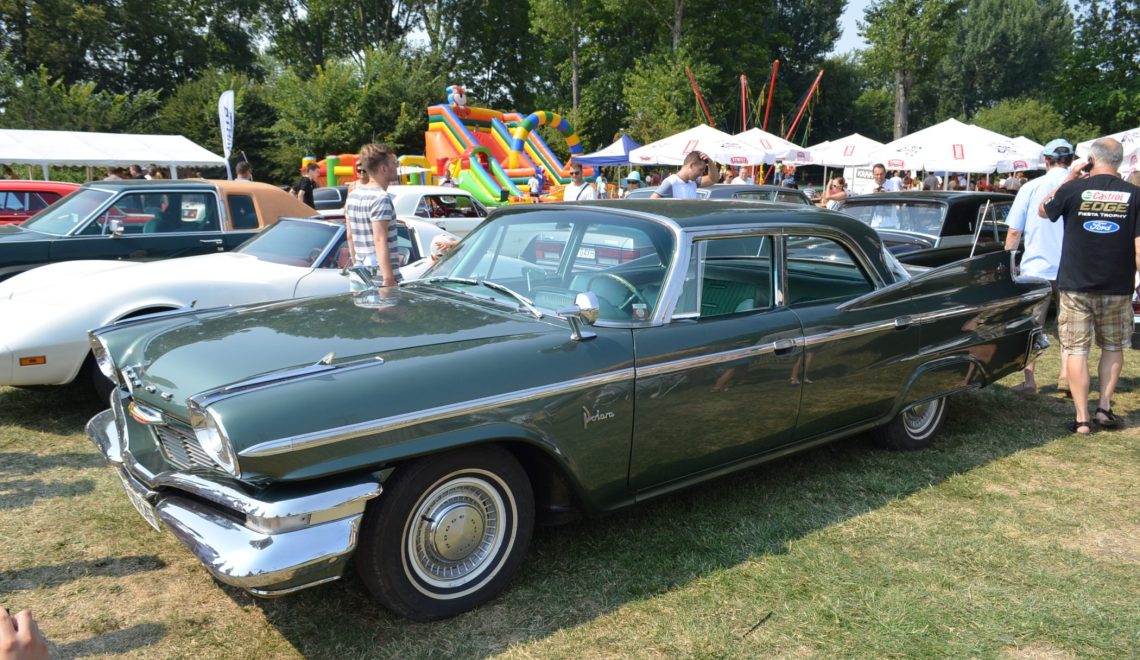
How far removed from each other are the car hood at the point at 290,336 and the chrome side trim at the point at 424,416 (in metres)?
0.30

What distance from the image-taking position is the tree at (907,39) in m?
26.0

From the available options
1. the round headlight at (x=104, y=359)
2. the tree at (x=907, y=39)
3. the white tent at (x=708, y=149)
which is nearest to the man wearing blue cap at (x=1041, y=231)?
the round headlight at (x=104, y=359)

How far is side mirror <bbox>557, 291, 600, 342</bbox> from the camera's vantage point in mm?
3125

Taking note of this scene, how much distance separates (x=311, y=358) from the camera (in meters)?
2.86

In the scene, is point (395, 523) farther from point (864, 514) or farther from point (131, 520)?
point (864, 514)

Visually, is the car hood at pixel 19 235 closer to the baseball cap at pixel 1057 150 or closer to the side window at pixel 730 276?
the side window at pixel 730 276

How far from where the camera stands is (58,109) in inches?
1081

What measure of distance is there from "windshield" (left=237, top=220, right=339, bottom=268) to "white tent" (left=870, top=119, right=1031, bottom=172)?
9719 mm

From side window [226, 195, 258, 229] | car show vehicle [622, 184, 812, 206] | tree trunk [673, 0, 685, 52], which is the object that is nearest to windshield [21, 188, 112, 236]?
side window [226, 195, 258, 229]

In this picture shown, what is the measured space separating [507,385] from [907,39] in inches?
1111

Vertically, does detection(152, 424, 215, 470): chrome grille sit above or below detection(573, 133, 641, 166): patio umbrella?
below

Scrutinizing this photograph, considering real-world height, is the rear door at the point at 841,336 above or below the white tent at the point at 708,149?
below

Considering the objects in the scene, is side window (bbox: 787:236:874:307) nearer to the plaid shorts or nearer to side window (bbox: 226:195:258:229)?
the plaid shorts

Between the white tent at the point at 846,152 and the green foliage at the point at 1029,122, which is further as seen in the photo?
the green foliage at the point at 1029,122
